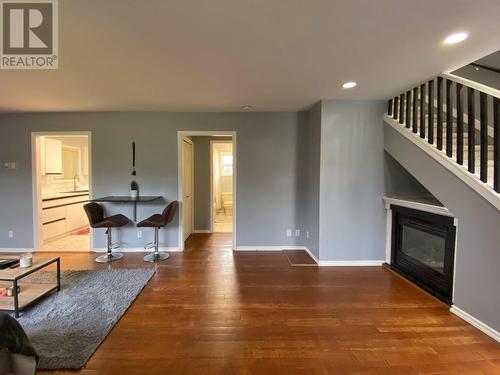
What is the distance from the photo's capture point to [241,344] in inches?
78.9

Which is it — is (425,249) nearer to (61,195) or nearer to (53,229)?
(53,229)

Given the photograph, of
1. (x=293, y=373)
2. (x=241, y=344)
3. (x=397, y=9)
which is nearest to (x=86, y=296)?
(x=241, y=344)

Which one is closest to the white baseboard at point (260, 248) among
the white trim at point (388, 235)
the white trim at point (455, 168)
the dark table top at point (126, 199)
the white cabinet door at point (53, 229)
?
the white trim at point (388, 235)

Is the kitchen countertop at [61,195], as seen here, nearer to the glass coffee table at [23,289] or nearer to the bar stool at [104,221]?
the bar stool at [104,221]

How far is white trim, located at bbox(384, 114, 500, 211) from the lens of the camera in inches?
83.2

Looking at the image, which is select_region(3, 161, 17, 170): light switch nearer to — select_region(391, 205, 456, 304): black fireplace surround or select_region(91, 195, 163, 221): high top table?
select_region(91, 195, 163, 221): high top table

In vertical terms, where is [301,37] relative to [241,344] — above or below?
above

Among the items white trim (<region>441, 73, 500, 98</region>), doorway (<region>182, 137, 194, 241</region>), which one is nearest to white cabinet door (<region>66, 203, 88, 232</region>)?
doorway (<region>182, 137, 194, 241</region>)

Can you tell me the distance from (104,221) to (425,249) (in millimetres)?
4418

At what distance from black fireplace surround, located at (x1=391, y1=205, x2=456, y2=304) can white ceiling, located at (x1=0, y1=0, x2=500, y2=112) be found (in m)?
1.60

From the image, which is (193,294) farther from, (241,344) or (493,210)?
(493,210)

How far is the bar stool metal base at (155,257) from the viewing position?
3.91 metres

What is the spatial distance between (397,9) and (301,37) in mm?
634

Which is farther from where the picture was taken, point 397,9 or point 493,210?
point 493,210
